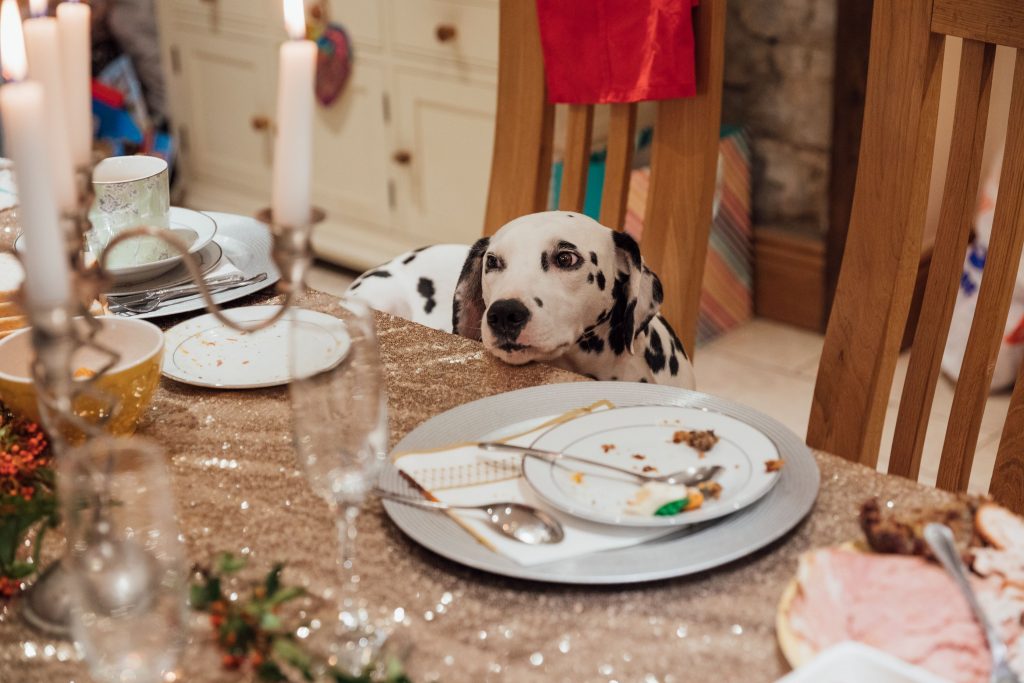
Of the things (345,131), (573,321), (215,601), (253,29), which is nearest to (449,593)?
(215,601)

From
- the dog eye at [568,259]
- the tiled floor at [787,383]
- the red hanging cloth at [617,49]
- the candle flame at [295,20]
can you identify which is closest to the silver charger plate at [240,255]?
the dog eye at [568,259]

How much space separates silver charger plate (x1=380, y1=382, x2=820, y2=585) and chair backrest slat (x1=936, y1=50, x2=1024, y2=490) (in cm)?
35

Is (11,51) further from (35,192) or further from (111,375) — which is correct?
(111,375)

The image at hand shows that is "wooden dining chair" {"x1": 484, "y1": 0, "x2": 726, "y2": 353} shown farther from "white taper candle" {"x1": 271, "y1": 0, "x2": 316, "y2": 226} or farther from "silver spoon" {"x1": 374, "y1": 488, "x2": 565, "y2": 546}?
"white taper candle" {"x1": 271, "y1": 0, "x2": 316, "y2": 226}

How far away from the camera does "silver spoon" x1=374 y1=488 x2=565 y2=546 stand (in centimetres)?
93

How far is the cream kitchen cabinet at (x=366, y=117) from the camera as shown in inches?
135

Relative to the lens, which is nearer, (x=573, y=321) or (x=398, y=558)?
(x=398, y=558)

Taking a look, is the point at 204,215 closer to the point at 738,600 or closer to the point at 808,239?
the point at 738,600

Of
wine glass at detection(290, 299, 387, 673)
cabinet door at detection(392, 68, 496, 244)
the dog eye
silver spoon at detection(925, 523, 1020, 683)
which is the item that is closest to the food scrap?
Result: silver spoon at detection(925, 523, 1020, 683)

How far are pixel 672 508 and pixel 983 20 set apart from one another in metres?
0.69

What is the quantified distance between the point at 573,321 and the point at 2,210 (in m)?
0.90

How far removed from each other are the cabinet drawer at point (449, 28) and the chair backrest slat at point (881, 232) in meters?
1.98

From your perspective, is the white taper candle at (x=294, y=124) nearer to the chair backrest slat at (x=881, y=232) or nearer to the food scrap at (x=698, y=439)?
the food scrap at (x=698, y=439)

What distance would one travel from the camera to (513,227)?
1.61m
